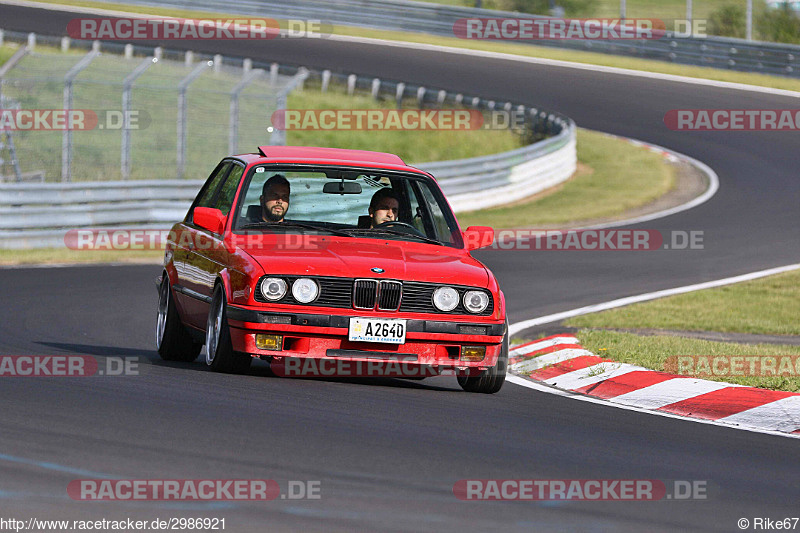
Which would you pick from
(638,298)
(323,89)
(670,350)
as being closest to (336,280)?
(670,350)

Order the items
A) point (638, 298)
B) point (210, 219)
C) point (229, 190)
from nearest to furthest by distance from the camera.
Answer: point (210, 219) → point (229, 190) → point (638, 298)

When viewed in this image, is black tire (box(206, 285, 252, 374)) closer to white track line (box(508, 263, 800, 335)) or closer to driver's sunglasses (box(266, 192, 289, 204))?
driver's sunglasses (box(266, 192, 289, 204))

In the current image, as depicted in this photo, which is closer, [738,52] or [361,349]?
[361,349]

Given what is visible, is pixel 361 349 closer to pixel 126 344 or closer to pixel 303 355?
pixel 303 355

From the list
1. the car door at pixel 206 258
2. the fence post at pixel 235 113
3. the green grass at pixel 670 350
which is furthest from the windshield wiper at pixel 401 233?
the fence post at pixel 235 113

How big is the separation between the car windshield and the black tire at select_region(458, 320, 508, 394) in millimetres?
1038

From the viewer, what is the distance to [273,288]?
27.2ft

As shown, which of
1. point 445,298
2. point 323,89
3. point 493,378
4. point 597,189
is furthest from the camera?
point 323,89

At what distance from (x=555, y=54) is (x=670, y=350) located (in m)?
36.3

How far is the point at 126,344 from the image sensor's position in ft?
37.1

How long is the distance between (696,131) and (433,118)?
23.0 feet

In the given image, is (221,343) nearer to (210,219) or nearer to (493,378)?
(210,219)

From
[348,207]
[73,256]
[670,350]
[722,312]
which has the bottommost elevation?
[73,256]

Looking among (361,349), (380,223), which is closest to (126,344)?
(380,223)
